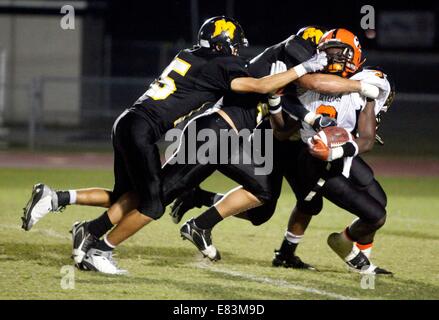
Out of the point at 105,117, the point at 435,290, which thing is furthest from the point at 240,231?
the point at 105,117

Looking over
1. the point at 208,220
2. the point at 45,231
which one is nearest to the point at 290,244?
the point at 208,220

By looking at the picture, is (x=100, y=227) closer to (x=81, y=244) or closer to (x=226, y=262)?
(x=81, y=244)

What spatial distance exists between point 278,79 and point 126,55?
56.8 ft

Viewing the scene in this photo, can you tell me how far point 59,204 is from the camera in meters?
6.70

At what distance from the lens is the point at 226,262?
6957 millimetres

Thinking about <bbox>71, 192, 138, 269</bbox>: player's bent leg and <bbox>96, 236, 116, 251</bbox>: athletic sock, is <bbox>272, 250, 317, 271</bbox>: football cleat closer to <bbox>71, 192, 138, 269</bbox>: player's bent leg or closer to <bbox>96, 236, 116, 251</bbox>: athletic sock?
<bbox>71, 192, 138, 269</bbox>: player's bent leg

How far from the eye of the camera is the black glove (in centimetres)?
622

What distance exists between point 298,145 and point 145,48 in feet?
53.7

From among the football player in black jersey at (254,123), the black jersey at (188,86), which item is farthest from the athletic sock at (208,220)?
the black jersey at (188,86)

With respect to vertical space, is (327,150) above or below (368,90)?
below

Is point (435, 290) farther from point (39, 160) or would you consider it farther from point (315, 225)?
point (39, 160)

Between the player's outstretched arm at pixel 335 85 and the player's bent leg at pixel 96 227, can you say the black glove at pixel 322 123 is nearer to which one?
the player's outstretched arm at pixel 335 85

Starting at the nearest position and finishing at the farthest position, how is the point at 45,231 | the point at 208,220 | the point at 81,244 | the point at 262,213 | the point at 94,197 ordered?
the point at 81,244 < the point at 208,220 < the point at 94,197 < the point at 262,213 < the point at 45,231

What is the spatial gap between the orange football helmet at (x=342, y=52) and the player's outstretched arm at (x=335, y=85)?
88 mm
